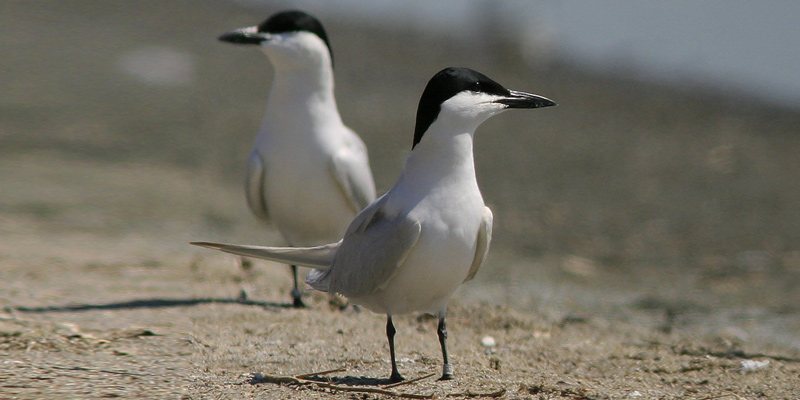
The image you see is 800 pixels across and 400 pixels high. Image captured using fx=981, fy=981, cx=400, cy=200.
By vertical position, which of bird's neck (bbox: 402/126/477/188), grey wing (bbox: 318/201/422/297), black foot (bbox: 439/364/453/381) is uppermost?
bird's neck (bbox: 402/126/477/188)

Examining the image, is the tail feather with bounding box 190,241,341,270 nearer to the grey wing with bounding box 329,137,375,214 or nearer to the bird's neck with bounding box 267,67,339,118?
the grey wing with bounding box 329,137,375,214

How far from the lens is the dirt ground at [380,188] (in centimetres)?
404

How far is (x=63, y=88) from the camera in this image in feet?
40.3

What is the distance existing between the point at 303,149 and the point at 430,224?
182 cm

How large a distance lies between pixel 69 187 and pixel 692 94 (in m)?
8.76

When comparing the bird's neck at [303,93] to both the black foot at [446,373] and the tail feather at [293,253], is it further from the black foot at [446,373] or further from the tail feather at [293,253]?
the black foot at [446,373]

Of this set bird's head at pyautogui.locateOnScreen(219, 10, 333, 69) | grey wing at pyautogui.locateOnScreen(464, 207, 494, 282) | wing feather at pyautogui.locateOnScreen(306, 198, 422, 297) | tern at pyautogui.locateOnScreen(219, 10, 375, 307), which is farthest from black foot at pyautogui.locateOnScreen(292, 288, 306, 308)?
grey wing at pyautogui.locateOnScreen(464, 207, 494, 282)

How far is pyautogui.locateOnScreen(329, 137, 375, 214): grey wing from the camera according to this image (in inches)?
207

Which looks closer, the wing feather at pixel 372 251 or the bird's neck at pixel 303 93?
the wing feather at pixel 372 251

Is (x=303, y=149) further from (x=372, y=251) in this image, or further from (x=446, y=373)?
(x=446, y=373)

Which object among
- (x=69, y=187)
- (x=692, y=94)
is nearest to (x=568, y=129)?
(x=692, y=94)

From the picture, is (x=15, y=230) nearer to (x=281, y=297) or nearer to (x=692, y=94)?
(x=281, y=297)

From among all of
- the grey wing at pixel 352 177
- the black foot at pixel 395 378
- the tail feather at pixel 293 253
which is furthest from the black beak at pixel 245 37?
the black foot at pixel 395 378

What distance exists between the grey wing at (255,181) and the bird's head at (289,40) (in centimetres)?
55
